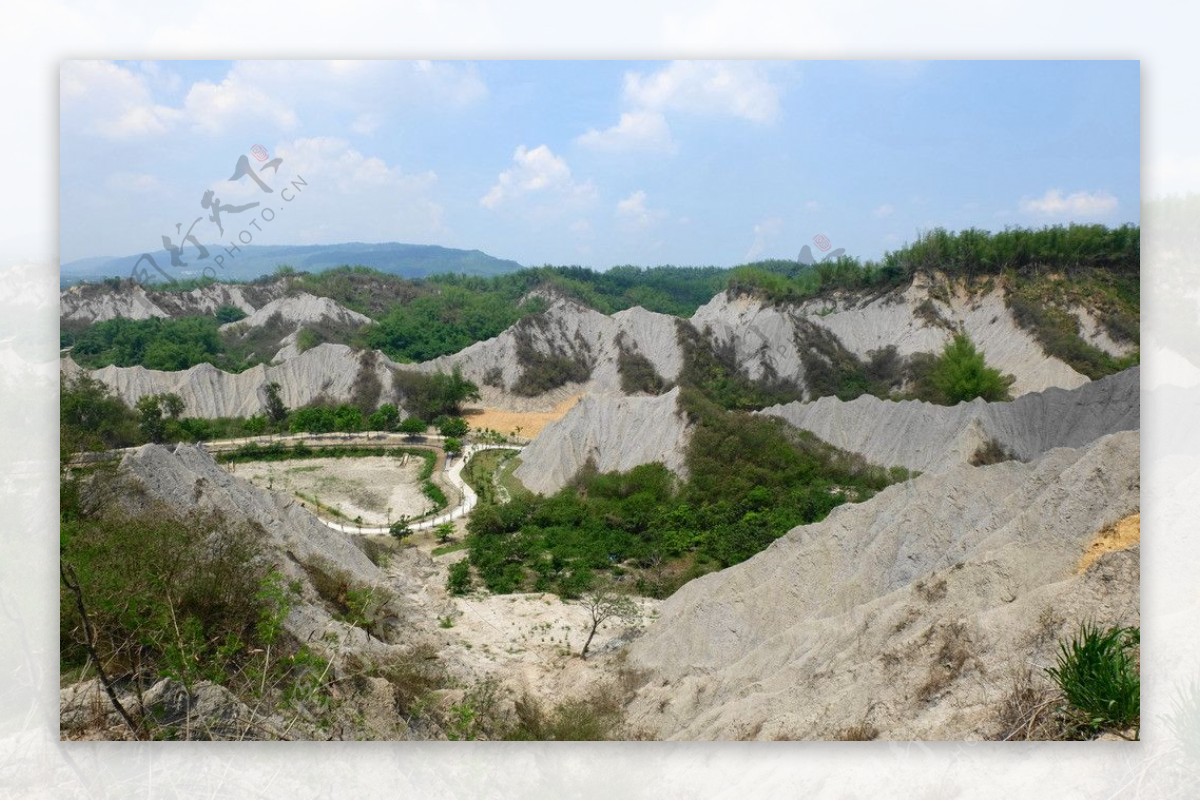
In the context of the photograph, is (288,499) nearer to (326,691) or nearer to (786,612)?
(326,691)

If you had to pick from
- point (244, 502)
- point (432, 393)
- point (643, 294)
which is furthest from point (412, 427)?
point (643, 294)

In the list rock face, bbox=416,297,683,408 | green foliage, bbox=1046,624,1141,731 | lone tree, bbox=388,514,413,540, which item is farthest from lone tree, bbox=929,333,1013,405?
green foliage, bbox=1046,624,1141,731

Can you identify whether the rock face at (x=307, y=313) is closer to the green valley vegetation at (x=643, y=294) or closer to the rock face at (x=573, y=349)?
the green valley vegetation at (x=643, y=294)

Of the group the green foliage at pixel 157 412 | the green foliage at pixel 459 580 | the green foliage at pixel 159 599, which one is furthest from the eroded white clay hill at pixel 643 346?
the green foliage at pixel 159 599

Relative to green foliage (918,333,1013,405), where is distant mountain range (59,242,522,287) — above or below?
above

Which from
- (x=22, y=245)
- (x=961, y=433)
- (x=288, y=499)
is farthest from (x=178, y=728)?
(x=961, y=433)

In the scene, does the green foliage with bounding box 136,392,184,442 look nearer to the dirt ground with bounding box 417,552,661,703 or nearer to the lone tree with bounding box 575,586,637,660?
the dirt ground with bounding box 417,552,661,703
